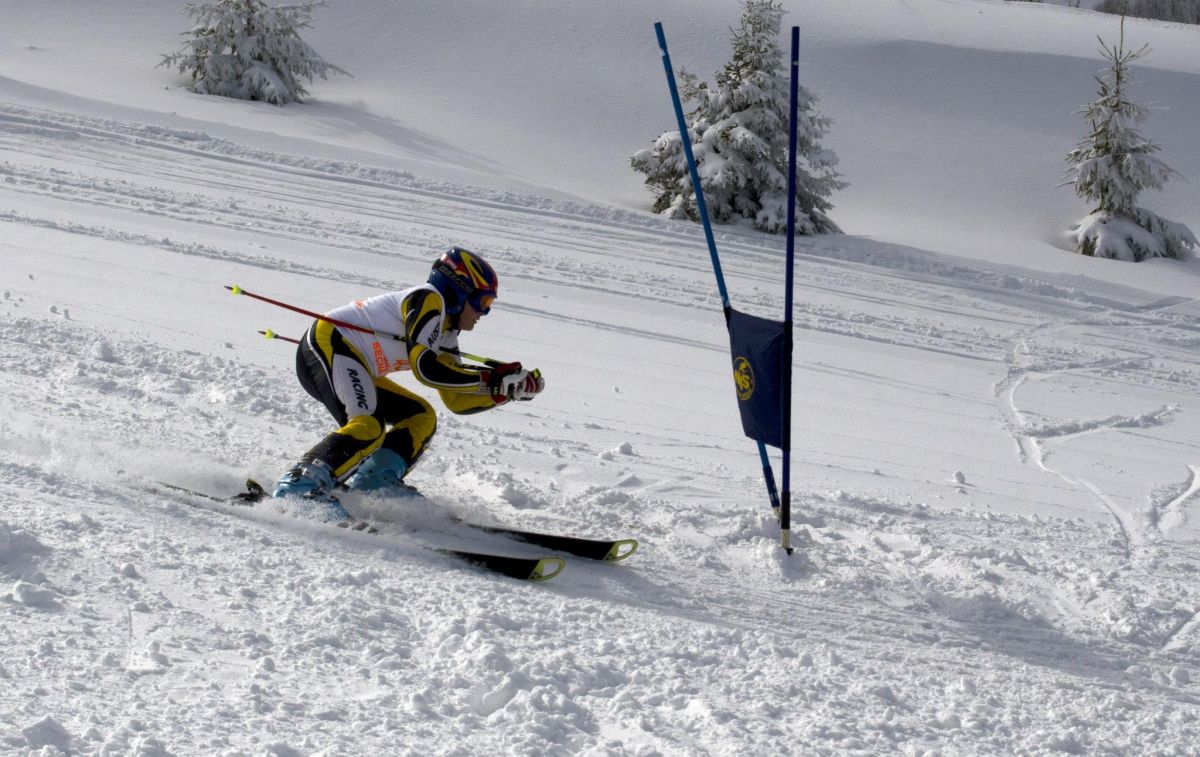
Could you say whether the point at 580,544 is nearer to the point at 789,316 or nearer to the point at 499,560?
the point at 499,560

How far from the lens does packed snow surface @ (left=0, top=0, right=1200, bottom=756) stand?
4.01 metres

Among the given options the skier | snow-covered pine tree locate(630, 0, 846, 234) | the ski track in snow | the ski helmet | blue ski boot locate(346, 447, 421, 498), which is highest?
snow-covered pine tree locate(630, 0, 846, 234)

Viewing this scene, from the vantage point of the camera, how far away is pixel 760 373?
5.86m

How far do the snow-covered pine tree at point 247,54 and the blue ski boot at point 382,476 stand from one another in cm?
1653

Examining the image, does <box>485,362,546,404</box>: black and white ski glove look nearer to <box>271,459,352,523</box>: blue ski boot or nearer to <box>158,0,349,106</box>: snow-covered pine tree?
<box>271,459,352,523</box>: blue ski boot

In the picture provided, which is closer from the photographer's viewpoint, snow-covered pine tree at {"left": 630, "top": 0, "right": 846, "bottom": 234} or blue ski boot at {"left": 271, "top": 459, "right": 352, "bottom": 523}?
blue ski boot at {"left": 271, "top": 459, "right": 352, "bottom": 523}

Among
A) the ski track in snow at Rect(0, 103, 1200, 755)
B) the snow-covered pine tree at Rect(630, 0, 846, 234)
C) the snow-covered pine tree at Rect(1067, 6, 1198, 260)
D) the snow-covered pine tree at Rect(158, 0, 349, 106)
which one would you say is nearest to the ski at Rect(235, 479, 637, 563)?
the ski track in snow at Rect(0, 103, 1200, 755)

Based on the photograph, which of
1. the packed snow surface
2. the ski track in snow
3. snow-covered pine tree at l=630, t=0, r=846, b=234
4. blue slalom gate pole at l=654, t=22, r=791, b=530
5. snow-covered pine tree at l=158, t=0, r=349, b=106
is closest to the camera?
the ski track in snow

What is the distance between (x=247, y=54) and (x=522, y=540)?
58.8 feet

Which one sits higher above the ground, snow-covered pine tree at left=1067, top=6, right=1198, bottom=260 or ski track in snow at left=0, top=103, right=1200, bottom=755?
snow-covered pine tree at left=1067, top=6, right=1198, bottom=260

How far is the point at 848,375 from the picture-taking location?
10047 mm

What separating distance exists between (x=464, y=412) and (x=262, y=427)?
173 centimetres

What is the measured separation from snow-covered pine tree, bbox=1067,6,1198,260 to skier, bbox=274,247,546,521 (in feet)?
46.0

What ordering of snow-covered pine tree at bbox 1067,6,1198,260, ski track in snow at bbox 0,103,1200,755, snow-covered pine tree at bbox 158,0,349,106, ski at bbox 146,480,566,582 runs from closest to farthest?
ski track in snow at bbox 0,103,1200,755 → ski at bbox 146,480,566,582 → snow-covered pine tree at bbox 1067,6,1198,260 → snow-covered pine tree at bbox 158,0,349,106
